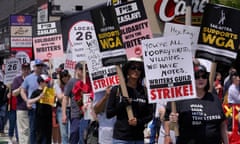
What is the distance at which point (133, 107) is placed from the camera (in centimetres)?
757

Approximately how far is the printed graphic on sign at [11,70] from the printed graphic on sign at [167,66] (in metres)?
9.44

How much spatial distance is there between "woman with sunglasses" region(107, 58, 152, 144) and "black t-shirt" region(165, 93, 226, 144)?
0.86 metres

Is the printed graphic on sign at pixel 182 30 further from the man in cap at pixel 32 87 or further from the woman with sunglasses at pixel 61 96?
the man in cap at pixel 32 87

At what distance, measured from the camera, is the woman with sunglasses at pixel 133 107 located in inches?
296

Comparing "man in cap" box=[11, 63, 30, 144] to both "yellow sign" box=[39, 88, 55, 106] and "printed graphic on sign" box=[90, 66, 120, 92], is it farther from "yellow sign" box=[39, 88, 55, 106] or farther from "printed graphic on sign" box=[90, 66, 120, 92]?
"printed graphic on sign" box=[90, 66, 120, 92]

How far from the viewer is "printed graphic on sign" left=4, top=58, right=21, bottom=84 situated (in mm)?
16078

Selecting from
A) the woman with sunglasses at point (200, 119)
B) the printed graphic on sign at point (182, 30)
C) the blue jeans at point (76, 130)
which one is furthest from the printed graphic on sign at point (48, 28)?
the woman with sunglasses at point (200, 119)

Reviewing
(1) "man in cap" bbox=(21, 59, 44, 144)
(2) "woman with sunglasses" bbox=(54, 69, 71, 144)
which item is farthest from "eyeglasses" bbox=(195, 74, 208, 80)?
(1) "man in cap" bbox=(21, 59, 44, 144)

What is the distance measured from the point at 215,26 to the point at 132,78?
3.72 ft

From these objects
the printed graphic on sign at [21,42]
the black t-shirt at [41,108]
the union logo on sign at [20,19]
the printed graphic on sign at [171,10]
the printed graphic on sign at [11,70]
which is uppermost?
the printed graphic on sign at [171,10]

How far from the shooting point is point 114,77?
28.2ft

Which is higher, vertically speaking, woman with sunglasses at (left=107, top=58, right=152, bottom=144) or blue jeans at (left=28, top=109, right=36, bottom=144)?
woman with sunglasses at (left=107, top=58, right=152, bottom=144)

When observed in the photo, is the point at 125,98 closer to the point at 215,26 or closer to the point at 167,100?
the point at 167,100

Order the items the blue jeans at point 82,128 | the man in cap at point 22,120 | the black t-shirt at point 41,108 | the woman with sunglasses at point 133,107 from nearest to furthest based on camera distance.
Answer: the woman with sunglasses at point 133,107 < the blue jeans at point 82,128 < the black t-shirt at point 41,108 < the man in cap at point 22,120
